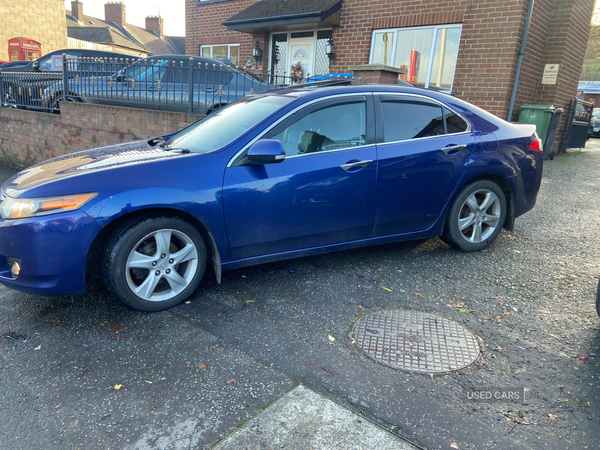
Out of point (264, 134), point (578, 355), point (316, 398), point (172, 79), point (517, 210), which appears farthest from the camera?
point (172, 79)

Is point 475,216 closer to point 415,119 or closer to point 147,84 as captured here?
point 415,119

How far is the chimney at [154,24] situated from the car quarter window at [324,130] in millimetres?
55717

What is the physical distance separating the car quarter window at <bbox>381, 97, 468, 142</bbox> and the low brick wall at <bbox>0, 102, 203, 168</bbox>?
409 cm

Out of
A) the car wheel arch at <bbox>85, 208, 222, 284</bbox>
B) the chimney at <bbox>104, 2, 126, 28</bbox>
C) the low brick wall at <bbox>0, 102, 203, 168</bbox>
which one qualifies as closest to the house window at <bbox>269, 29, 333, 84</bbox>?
the low brick wall at <bbox>0, 102, 203, 168</bbox>

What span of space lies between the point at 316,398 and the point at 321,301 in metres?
1.16

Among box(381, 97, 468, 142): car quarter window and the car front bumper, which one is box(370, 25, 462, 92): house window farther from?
the car front bumper

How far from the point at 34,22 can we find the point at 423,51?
23.4 meters

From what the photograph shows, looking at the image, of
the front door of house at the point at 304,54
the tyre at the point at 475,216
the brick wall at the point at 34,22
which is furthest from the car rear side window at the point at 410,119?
the brick wall at the point at 34,22

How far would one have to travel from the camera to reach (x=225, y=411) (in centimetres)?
230

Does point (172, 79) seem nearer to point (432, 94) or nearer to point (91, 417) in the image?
point (432, 94)

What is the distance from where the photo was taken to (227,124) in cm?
391

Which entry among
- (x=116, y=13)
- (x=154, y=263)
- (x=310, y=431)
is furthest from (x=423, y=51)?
(x=116, y=13)

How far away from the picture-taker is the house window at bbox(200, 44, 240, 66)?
1522 cm

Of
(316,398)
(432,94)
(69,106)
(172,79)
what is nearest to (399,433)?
(316,398)
